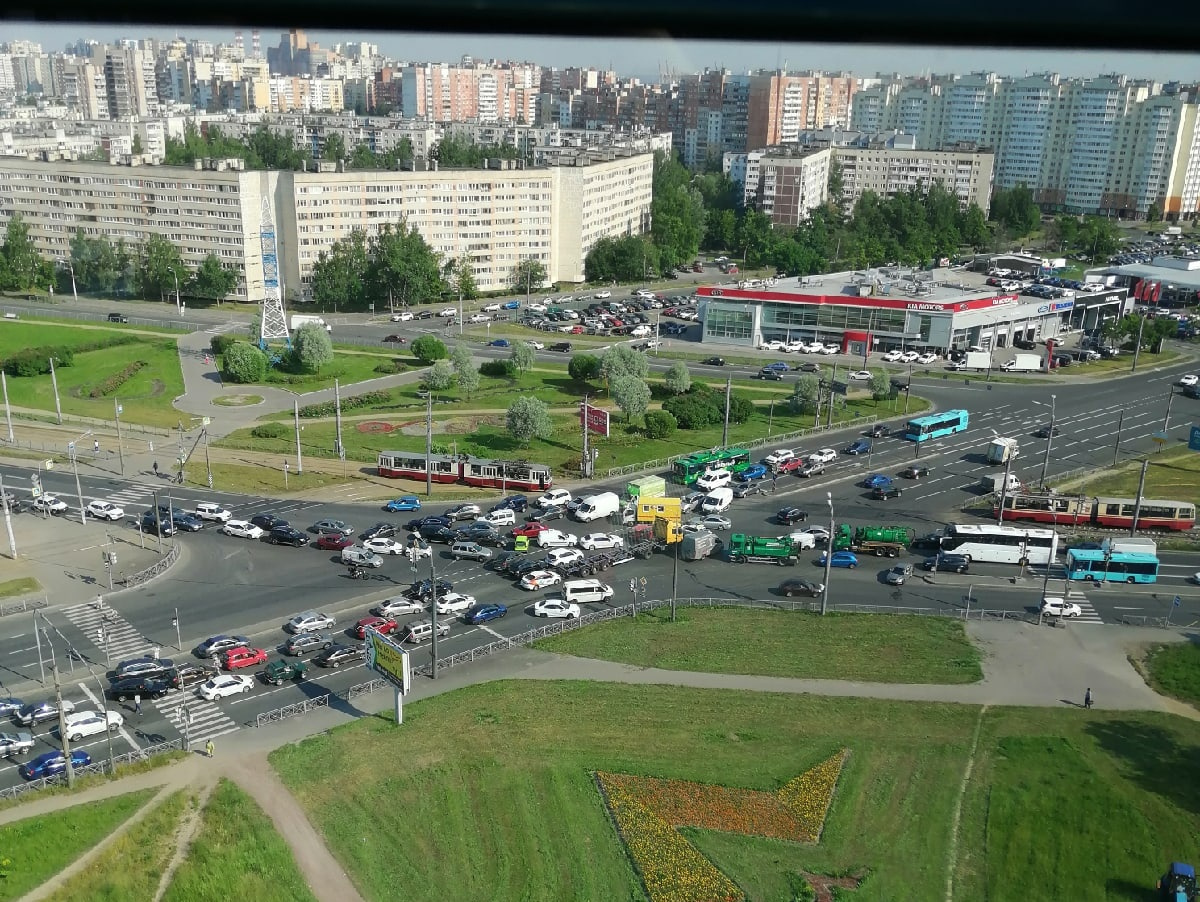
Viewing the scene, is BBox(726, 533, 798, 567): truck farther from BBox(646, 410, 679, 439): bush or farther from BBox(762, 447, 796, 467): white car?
BBox(646, 410, 679, 439): bush

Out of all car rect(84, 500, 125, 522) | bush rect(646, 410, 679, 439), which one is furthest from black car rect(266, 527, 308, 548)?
bush rect(646, 410, 679, 439)

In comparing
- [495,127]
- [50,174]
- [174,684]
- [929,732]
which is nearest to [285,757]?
[174,684]

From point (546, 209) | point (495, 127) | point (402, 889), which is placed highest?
point (495, 127)

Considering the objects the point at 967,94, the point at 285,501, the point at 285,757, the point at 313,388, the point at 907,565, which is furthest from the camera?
the point at 967,94

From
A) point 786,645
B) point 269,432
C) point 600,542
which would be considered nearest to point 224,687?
point 600,542

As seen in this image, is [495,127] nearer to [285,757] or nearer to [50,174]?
[50,174]

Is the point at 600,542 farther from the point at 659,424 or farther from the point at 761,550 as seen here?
the point at 659,424
